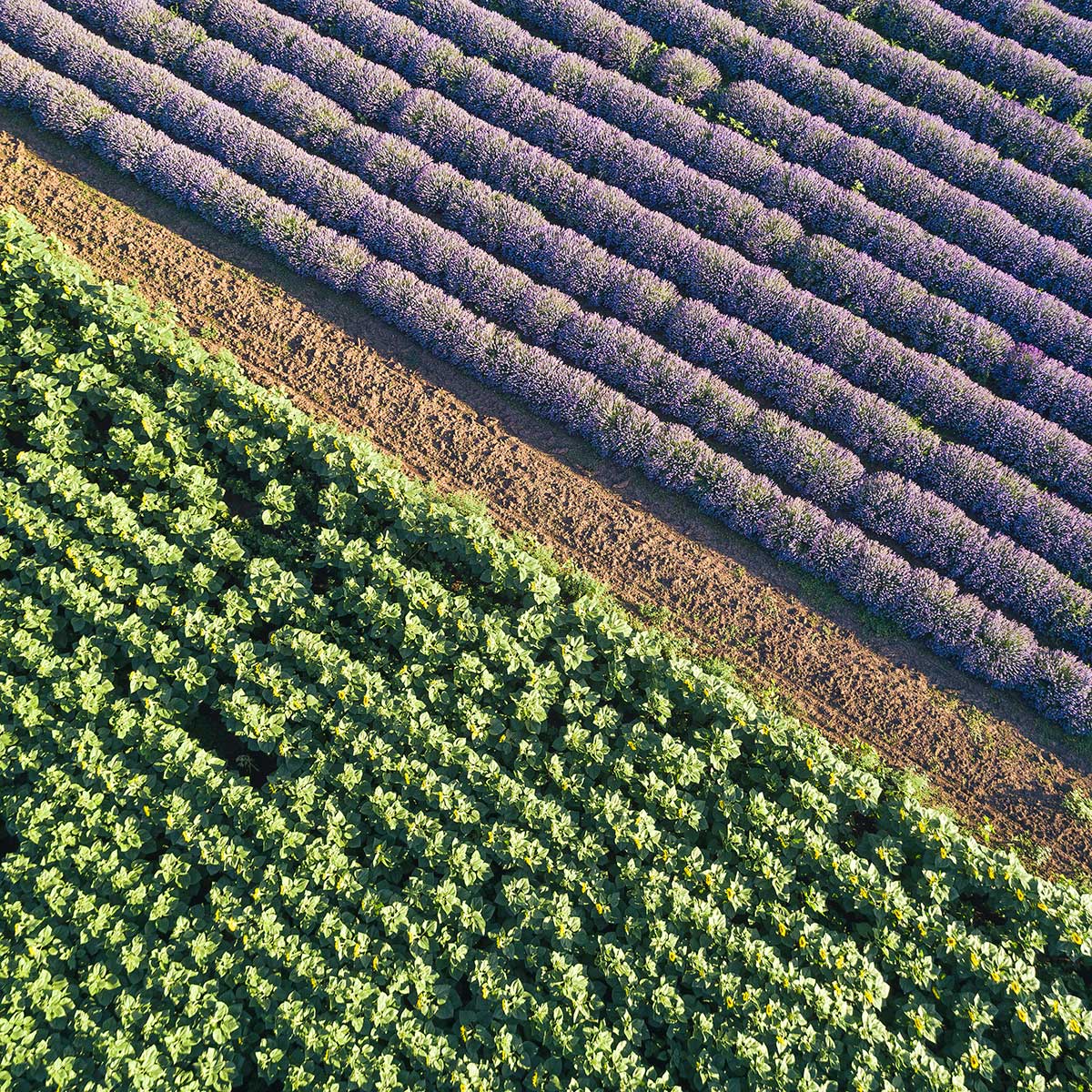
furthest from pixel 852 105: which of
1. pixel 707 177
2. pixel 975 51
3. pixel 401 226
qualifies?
pixel 401 226

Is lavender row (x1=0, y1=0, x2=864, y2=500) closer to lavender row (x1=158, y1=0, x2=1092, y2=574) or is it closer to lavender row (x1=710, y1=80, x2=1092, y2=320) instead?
lavender row (x1=158, y1=0, x2=1092, y2=574)

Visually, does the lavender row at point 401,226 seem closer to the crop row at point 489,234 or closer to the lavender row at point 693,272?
the crop row at point 489,234

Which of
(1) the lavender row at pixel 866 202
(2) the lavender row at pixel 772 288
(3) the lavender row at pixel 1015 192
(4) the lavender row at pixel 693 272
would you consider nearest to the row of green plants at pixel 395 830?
(4) the lavender row at pixel 693 272

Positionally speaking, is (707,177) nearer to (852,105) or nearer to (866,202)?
(866,202)

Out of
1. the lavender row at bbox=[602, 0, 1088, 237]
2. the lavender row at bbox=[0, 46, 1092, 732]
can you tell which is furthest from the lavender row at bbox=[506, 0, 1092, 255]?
the lavender row at bbox=[0, 46, 1092, 732]

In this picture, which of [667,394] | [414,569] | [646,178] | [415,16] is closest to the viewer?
[414,569]

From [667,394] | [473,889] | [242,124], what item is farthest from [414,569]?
[242,124]

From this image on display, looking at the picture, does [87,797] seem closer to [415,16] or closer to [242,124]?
[242,124]
